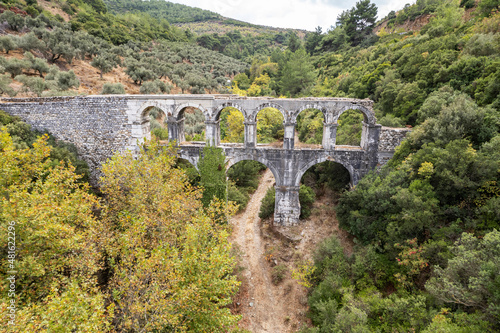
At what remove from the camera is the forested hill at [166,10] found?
8871 cm

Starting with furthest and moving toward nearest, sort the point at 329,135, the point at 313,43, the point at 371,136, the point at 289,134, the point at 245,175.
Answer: the point at 313,43, the point at 245,175, the point at 289,134, the point at 329,135, the point at 371,136

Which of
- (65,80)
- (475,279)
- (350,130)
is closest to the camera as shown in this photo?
(475,279)

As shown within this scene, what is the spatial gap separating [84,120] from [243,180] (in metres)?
14.2

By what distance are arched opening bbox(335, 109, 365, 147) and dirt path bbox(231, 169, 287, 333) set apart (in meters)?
9.70

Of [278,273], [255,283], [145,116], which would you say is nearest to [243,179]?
[145,116]

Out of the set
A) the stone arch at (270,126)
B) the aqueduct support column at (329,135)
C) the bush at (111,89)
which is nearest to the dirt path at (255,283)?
the aqueduct support column at (329,135)

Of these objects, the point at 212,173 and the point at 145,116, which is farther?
the point at 145,116

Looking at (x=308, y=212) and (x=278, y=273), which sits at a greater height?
(x=308, y=212)

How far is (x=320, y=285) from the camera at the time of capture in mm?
12992

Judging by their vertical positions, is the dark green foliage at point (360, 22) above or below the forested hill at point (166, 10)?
below

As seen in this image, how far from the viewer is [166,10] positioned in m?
114

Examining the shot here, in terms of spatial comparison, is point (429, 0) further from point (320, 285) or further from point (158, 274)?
point (158, 274)

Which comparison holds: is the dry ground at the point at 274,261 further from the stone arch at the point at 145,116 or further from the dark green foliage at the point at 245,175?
the stone arch at the point at 145,116

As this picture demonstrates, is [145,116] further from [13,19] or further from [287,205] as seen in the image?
[13,19]
